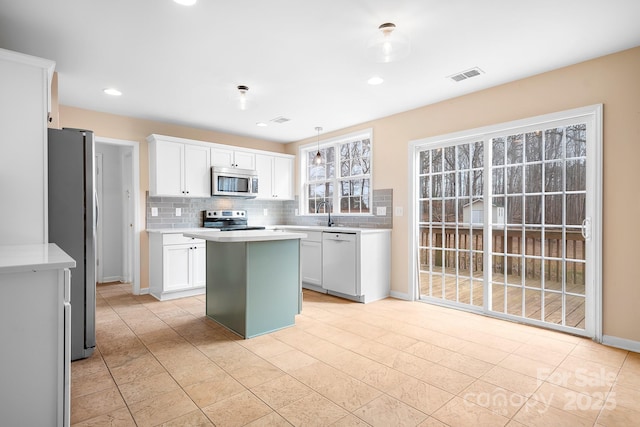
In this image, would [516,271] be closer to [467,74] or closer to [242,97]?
[467,74]

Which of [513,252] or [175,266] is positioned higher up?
[513,252]

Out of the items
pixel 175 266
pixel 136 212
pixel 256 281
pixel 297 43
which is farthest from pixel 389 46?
pixel 136 212

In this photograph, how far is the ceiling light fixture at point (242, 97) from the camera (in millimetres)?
3438

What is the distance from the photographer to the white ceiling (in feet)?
7.25

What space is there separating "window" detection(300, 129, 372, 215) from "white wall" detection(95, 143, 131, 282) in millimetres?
3021

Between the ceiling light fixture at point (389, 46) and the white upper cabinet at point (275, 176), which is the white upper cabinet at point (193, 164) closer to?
the white upper cabinet at point (275, 176)

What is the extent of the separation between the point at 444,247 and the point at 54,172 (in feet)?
12.7

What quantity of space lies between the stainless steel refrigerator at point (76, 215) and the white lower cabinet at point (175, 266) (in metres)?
1.67

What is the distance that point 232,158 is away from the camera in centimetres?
535

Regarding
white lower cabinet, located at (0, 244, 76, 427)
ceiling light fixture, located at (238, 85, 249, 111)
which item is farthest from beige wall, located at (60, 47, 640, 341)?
white lower cabinet, located at (0, 244, 76, 427)

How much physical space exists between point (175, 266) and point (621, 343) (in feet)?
15.3

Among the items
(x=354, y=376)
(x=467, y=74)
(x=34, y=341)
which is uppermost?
(x=467, y=74)

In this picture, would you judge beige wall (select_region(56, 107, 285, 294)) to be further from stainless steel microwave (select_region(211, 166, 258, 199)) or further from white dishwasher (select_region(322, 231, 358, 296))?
white dishwasher (select_region(322, 231, 358, 296))

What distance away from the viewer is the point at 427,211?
14.0 feet
